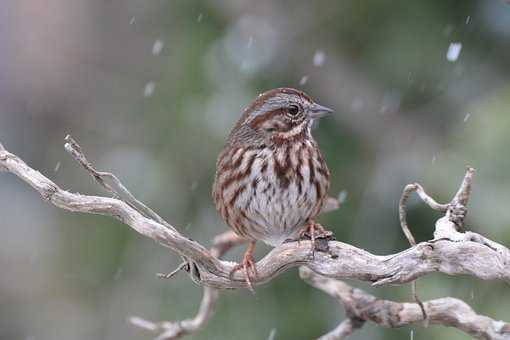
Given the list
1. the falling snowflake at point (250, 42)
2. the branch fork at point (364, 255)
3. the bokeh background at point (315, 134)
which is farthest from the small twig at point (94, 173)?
the falling snowflake at point (250, 42)

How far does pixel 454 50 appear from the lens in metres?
5.66

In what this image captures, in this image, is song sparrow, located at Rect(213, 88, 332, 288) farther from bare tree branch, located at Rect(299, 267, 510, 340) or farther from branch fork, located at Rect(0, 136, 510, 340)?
branch fork, located at Rect(0, 136, 510, 340)

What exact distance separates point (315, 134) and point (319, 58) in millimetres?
626

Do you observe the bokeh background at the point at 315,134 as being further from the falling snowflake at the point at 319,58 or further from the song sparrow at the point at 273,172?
the song sparrow at the point at 273,172

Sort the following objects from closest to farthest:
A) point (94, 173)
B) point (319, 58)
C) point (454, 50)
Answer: point (94, 173) → point (454, 50) → point (319, 58)

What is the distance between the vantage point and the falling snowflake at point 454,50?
566 cm

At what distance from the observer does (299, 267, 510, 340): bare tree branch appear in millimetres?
3686

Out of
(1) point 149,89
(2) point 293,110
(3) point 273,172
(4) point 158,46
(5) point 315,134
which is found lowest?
(3) point 273,172

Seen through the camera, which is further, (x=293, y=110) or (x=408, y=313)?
(x=293, y=110)

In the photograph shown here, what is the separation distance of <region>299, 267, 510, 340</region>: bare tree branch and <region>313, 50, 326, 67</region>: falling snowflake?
2.03m

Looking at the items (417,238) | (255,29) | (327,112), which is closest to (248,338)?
(417,238)

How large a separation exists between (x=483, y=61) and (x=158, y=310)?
2453mm

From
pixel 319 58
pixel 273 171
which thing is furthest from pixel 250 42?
pixel 273 171

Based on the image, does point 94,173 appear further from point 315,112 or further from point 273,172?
point 315,112
